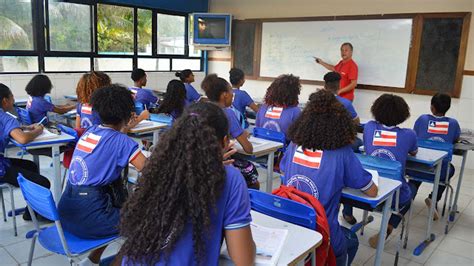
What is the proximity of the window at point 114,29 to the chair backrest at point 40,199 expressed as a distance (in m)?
5.09

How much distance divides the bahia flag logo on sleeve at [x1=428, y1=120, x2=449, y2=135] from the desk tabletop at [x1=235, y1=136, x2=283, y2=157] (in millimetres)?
1420

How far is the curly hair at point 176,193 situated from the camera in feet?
3.55

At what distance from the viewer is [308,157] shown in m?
1.96

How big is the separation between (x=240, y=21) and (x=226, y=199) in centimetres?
671

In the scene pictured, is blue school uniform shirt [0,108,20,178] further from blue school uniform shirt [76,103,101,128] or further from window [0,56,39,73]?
window [0,56,39,73]

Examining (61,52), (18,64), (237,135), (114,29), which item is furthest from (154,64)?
(237,135)

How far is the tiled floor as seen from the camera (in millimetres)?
2607

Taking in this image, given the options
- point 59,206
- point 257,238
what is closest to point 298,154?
point 257,238

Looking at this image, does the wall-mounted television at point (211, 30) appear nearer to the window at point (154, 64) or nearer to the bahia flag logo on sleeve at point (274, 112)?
the window at point (154, 64)

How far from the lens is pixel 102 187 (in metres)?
1.94

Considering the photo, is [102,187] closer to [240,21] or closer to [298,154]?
[298,154]

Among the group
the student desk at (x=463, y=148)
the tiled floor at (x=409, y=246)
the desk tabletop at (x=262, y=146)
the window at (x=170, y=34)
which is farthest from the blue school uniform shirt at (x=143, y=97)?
the student desk at (x=463, y=148)

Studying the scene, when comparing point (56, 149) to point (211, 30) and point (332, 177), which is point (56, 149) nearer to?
point (332, 177)

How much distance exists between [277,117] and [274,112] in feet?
0.19
